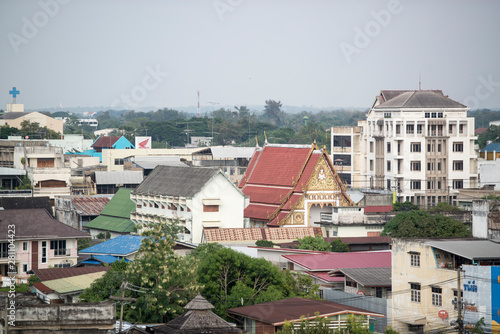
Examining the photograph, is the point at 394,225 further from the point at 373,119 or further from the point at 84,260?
→ the point at 373,119

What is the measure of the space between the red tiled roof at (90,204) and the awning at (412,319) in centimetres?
4030

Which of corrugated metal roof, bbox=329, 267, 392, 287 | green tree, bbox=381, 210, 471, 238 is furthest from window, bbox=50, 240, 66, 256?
green tree, bbox=381, 210, 471, 238

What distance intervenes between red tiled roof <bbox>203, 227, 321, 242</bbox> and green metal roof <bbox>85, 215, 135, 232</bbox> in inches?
398

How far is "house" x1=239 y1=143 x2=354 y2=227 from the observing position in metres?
64.6

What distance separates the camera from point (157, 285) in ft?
131

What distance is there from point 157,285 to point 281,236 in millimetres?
20739

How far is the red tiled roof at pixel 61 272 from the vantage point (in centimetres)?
4775

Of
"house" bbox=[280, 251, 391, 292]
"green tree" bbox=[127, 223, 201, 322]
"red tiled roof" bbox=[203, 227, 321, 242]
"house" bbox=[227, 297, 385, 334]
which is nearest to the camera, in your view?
"house" bbox=[227, 297, 385, 334]

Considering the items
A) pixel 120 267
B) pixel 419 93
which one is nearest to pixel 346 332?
pixel 120 267

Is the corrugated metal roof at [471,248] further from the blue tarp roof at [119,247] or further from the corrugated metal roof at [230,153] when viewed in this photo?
the corrugated metal roof at [230,153]

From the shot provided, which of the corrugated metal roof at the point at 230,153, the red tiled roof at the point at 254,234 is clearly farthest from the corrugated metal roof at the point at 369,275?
the corrugated metal roof at the point at 230,153

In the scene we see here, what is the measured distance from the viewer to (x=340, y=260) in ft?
160

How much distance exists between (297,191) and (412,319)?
85.6 feet

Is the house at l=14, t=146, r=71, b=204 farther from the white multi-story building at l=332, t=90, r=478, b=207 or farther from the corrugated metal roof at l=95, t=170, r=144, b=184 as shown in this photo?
the white multi-story building at l=332, t=90, r=478, b=207
